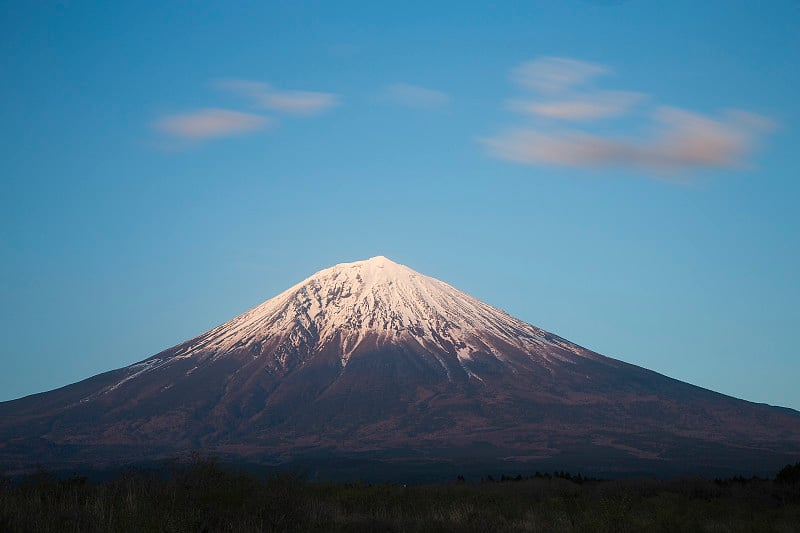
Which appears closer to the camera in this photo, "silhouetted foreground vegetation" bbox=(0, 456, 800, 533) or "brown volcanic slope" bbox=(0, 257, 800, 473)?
"silhouetted foreground vegetation" bbox=(0, 456, 800, 533)

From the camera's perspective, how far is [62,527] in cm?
2059

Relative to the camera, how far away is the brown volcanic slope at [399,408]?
452 feet

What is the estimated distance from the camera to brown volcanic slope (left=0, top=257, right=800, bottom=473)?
13762 cm

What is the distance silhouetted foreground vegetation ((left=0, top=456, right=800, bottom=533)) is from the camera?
2194cm

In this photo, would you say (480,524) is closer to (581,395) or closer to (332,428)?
(332,428)

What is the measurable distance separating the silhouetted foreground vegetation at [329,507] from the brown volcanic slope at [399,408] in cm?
8621

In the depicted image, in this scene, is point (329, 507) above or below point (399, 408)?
below

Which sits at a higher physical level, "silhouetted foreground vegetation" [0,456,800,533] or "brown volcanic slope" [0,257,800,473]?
"brown volcanic slope" [0,257,800,473]

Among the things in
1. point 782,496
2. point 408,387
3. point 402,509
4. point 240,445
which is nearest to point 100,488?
point 402,509

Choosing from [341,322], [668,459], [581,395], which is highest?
[341,322]

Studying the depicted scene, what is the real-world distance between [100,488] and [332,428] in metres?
133

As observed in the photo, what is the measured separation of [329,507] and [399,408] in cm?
13803

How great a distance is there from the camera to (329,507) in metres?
27.2

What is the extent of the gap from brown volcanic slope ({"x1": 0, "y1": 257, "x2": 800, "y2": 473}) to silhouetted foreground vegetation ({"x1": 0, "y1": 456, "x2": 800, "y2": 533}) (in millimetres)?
86205
